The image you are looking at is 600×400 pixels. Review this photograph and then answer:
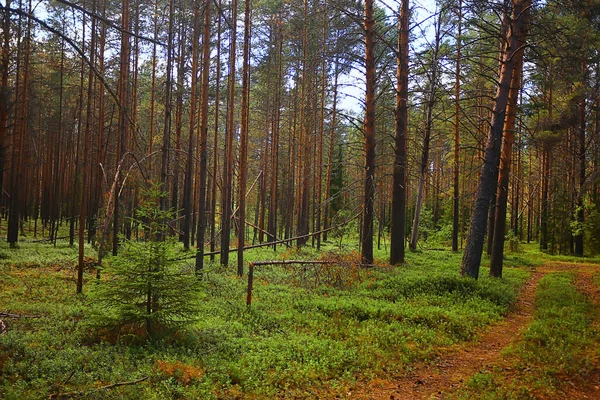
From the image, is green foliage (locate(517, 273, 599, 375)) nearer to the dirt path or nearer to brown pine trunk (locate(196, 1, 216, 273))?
the dirt path

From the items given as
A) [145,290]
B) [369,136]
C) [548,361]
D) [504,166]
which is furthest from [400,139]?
[145,290]

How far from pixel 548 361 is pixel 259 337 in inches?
182

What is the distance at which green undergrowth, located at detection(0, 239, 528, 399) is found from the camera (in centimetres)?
494

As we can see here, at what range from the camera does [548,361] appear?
5.73 m

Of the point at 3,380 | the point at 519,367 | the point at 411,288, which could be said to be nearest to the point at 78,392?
the point at 3,380

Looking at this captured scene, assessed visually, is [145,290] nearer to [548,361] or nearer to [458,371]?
[458,371]

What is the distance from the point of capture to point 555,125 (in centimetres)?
1906

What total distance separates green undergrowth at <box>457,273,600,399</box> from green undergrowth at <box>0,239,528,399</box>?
108 centimetres

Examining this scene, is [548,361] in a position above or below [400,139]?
below

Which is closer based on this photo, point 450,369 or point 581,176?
point 450,369

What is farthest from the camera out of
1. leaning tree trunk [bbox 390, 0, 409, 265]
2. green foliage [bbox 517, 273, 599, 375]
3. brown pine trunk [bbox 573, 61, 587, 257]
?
brown pine trunk [bbox 573, 61, 587, 257]

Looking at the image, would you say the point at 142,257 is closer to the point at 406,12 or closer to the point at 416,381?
the point at 416,381

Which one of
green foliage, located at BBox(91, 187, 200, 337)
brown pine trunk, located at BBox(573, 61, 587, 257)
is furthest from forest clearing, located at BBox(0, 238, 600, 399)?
brown pine trunk, located at BBox(573, 61, 587, 257)

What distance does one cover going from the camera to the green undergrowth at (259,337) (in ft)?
16.2
